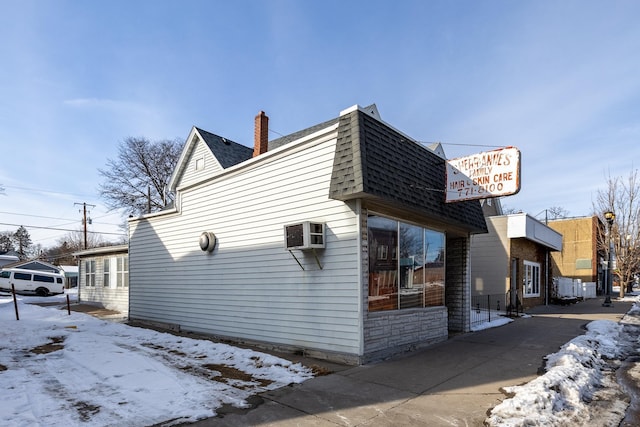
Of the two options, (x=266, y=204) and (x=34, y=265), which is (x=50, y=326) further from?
(x=34, y=265)

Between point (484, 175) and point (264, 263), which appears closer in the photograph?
point (484, 175)

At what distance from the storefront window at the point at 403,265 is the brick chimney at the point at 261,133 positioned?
292 inches

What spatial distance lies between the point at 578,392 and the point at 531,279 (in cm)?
1556

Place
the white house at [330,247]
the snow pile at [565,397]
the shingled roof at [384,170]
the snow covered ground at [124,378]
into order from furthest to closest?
1. the white house at [330,247]
2. the shingled roof at [384,170]
3. the snow covered ground at [124,378]
4. the snow pile at [565,397]

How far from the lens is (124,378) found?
6398 mm

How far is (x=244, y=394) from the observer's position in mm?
5656

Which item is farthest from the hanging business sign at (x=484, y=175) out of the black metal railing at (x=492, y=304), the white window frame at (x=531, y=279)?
the white window frame at (x=531, y=279)

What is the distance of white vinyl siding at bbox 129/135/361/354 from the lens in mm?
7609

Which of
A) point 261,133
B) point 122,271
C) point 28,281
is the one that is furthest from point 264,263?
point 28,281

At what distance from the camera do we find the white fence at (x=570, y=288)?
23094 millimetres

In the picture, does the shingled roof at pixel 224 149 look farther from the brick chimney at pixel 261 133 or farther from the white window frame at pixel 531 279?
the white window frame at pixel 531 279

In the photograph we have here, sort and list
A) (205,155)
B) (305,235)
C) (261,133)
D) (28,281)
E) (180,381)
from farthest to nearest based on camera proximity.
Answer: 1. (28,281)
2. (205,155)
3. (261,133)
4. (305,235)
5. (180,381)

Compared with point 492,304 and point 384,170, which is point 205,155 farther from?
point 492,304

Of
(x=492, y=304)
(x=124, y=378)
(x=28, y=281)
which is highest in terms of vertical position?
(x=124, y=378)
